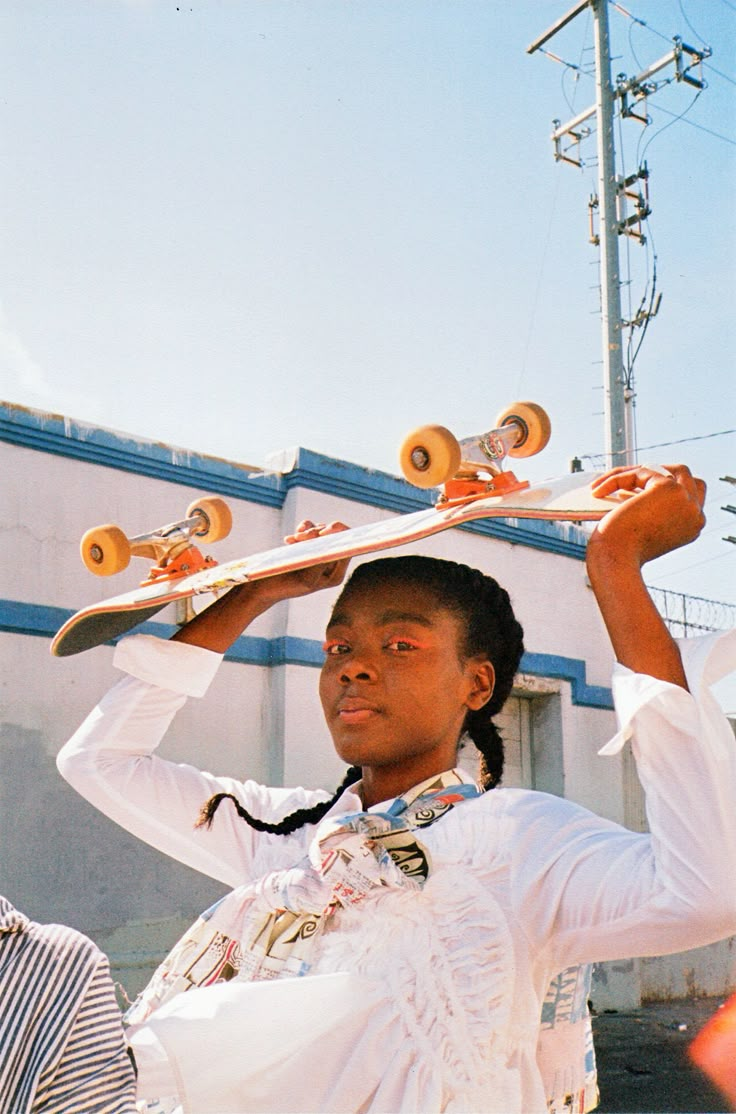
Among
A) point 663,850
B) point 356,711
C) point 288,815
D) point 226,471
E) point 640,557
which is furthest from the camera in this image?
point 226,471

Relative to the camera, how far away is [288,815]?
2.21 meters

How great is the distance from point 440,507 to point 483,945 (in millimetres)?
681

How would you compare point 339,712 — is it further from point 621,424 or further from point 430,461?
point 621,424

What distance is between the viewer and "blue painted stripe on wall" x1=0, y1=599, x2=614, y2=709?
5.39 metres

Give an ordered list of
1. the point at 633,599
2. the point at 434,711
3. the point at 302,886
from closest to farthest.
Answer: the point at 633,599 < the point at 302,886 < the point at 434,711

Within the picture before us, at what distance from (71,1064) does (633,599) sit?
91 cm

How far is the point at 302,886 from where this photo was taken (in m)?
1.74

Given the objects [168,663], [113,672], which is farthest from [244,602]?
[113,672]

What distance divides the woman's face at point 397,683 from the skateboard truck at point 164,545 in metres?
0.46

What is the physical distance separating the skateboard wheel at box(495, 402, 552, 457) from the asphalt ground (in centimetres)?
456

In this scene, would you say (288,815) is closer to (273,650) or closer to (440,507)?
(440,507)

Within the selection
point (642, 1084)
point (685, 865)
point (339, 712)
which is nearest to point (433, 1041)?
point (685, 865)

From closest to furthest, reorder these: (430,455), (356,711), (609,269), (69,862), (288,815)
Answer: (430,455) < (356,711) < (288,815) < (69,862) < (609,269)

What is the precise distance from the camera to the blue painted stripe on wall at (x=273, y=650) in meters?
5.39
